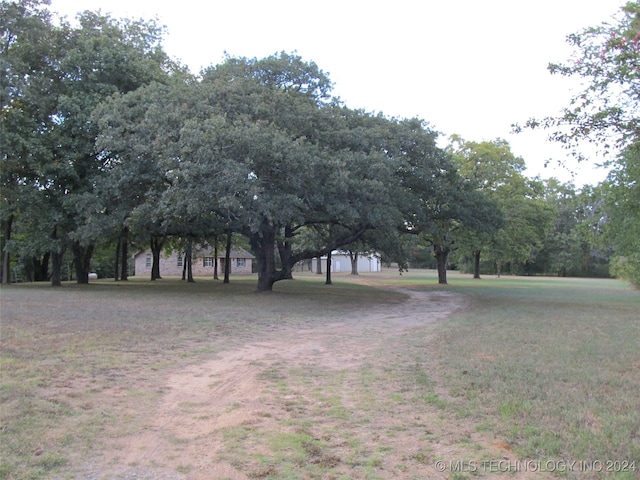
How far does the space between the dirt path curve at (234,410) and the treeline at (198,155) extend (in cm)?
765

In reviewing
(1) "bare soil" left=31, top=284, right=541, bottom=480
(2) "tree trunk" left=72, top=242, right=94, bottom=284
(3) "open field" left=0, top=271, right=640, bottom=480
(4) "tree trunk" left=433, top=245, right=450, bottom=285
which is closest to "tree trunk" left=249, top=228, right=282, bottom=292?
(2) "tree trunk" left=72, top=242, right=94, bottom=284

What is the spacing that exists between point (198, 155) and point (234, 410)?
1157 cm

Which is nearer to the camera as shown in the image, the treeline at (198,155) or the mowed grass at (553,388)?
the mowed grass at (553,388)

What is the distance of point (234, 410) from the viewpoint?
549cm

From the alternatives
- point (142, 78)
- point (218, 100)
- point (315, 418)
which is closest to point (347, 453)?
point (315, 418)

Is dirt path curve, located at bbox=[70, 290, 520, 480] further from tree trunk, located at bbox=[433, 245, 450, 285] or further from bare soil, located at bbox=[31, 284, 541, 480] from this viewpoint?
tree trunk, located at bbox=[433, 245, 450, 285]

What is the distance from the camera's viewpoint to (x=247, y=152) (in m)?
16.3

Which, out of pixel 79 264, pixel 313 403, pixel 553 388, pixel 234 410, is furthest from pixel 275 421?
pixel 79 264

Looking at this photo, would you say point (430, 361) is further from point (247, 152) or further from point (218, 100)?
point (218, 100)

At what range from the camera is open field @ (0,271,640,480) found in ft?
13.1

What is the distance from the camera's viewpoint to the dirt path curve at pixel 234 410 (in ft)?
13.1

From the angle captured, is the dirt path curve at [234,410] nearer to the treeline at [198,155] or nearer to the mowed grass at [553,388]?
the mowed grass at [553,388]

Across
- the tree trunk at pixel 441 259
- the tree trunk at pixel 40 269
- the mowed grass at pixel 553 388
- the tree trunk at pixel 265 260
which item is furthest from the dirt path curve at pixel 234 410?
the tree trunk at pixel 40 269

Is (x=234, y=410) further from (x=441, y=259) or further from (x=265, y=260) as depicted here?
(x=441, y=259)
